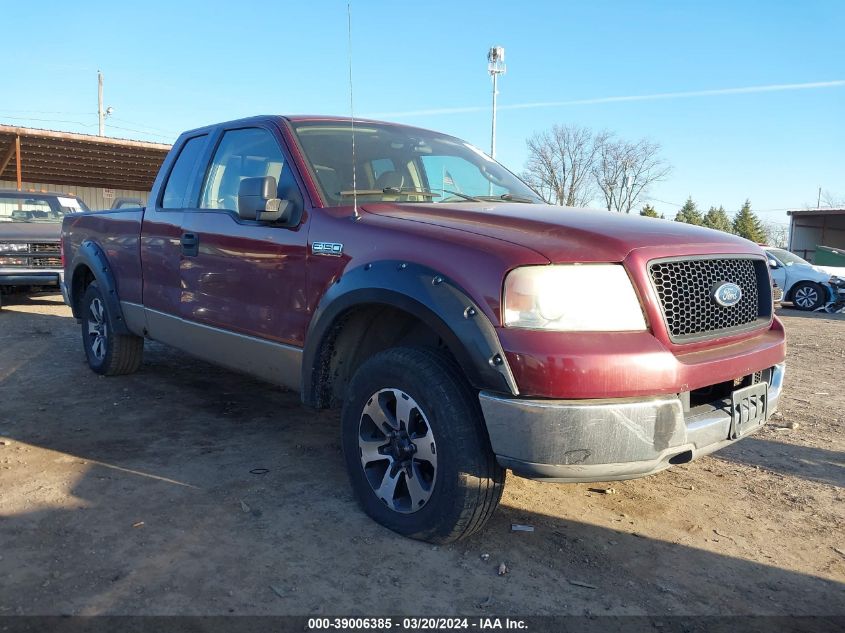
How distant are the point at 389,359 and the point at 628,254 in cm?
105

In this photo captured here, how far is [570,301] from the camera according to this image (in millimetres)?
2486

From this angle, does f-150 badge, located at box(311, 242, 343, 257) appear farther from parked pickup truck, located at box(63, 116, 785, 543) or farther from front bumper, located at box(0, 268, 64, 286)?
front bumper, located at box(0, 268, 64, 286)

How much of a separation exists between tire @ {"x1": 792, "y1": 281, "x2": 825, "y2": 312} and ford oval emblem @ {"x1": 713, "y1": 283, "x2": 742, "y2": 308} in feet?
43.9

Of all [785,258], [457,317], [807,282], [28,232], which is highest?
[28,232]

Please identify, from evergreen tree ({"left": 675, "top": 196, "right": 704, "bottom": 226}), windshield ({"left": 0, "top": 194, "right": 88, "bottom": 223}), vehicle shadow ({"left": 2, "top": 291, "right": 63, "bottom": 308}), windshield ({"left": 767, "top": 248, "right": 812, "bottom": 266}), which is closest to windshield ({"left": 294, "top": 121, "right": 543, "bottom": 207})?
windshield ({"left": 0, "top": 194, "right": 88, "bottom": 223})

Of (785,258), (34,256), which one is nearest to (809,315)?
(785,258)

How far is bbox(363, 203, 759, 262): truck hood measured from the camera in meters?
2.57

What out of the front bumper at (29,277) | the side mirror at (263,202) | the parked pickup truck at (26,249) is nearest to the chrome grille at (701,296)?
the side mirror at (263,202)

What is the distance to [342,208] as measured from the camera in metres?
3.33

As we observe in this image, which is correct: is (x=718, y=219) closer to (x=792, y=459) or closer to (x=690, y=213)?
(x=690, y=213)

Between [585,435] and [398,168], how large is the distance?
206 cm

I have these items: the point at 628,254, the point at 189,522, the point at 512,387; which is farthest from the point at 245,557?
the point at 628,254

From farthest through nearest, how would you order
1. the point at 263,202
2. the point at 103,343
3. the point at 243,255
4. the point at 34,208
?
the point at 34,208 < the point at 103,343 < the point at 243,255 < the point at 263,202

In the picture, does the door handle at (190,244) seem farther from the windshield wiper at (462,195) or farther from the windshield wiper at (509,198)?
the windshield wiper at (509,198)
